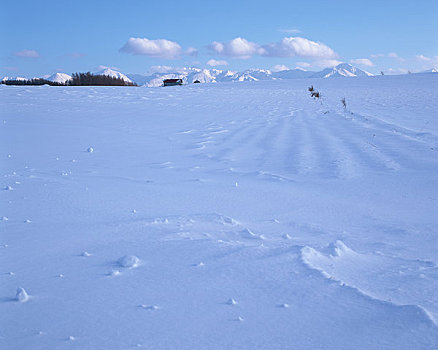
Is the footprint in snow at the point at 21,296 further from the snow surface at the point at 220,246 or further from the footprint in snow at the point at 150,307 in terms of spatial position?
the footprint in snow at the point at 150,307

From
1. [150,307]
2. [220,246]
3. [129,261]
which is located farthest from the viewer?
[220,246]

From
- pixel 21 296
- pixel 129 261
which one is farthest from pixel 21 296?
pixel 129 261

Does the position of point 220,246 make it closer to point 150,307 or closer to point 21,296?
point 150,307

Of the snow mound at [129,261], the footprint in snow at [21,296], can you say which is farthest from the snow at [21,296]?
the snow mound at [129,261]

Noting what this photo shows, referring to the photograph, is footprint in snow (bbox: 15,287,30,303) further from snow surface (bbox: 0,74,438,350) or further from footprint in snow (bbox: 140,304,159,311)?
footprint in snow (bbox: 140,304,159,311)

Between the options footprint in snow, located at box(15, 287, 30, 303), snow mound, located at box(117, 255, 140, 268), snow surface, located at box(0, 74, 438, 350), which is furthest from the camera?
snow mound, located at box(117, 255, 140, 268)

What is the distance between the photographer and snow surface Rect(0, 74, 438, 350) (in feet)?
3.41

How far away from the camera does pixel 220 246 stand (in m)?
1.63

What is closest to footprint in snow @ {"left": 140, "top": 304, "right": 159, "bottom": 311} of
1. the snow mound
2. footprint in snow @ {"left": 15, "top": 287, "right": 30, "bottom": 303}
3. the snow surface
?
the snow surface

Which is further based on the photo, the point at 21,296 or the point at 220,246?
the point at 220,246

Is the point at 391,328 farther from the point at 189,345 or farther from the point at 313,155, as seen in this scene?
the point at 313,155

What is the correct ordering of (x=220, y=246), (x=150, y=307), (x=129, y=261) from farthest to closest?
(x=220, y=246)
(x=129, y=261)
(x=150, y=307)

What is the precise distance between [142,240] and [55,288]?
489 millimetres

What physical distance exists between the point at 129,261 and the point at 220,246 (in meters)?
0.42
